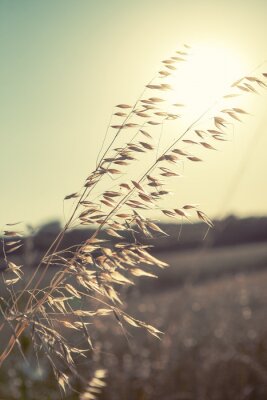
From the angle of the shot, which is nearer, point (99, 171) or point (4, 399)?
point (99, 171)

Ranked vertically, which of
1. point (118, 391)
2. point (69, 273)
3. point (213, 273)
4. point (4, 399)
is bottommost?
point (213, 273)

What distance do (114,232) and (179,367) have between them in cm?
385

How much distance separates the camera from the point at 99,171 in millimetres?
1873

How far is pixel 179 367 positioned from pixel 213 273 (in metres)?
17.6

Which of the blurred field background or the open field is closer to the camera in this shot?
the blurred field background

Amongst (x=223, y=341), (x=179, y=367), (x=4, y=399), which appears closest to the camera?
(x=4, y=399)

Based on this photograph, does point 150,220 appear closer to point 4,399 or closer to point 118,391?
point 4,399

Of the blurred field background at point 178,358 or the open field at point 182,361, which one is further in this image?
the open field at point 182,361

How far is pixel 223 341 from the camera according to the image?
6.14 metres

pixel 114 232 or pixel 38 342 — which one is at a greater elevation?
pixel 114 232

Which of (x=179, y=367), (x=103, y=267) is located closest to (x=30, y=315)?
(x=103, y=267)

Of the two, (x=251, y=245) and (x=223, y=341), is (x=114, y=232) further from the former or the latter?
(x=251, y=245)

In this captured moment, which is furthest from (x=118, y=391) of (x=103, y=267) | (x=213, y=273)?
(x=213, y=273)

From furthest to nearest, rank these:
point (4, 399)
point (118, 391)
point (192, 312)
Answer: point (192, 312) < point (118, 391) < point (4, 399)
